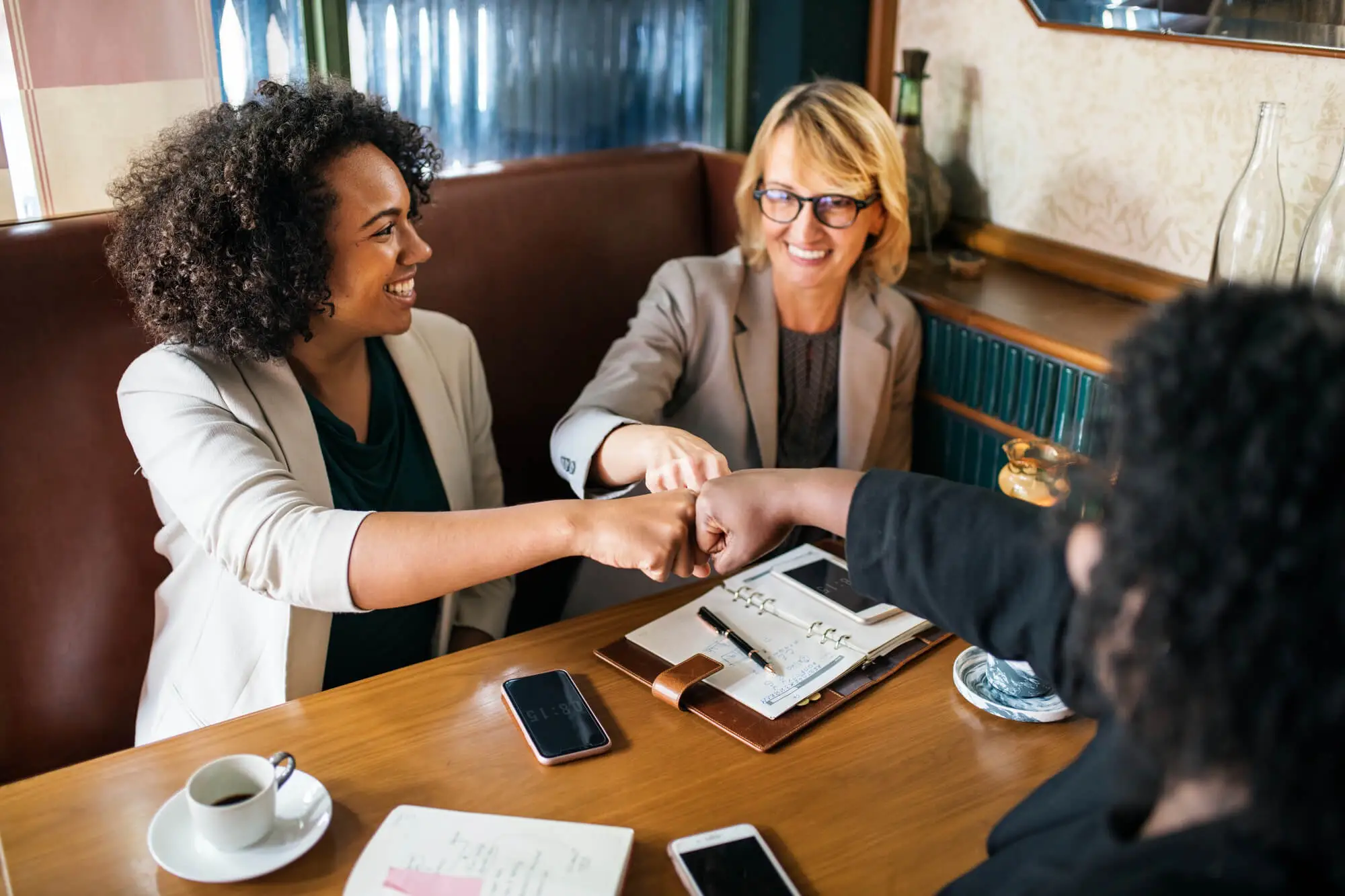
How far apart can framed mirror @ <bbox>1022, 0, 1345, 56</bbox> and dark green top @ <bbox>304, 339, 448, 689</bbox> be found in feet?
4.66

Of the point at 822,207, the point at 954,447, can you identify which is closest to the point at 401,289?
the point at 822,207

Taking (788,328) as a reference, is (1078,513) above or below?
above

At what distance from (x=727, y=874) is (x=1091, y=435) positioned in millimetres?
524

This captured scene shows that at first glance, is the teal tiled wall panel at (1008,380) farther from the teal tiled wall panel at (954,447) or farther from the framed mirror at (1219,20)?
the framed mirror at (1219,20)

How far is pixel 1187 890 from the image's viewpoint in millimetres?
629

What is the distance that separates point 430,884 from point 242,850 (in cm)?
18

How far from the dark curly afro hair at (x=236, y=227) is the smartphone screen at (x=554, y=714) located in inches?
24.5

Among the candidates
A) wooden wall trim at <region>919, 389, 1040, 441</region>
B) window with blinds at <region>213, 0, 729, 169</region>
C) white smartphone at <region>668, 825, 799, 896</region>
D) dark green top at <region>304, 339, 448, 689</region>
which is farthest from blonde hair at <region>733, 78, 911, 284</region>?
white smartphone at <region>668, 825, 799, 896</region>

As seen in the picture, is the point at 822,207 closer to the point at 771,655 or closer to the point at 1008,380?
the point at 1008,380

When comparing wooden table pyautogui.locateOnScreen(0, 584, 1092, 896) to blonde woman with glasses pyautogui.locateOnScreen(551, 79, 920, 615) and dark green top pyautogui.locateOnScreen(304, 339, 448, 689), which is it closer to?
dark green top pyautogui.locateOnScreen(304, 339, 448, 689)

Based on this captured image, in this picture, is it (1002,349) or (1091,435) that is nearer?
(1091,435)

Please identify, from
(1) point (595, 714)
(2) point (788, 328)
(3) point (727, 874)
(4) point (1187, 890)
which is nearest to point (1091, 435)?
(4) point (1187, 890)

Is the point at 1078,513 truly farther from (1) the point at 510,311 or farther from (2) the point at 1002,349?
(1) the point at 510,311

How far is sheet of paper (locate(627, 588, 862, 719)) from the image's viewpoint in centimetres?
131
